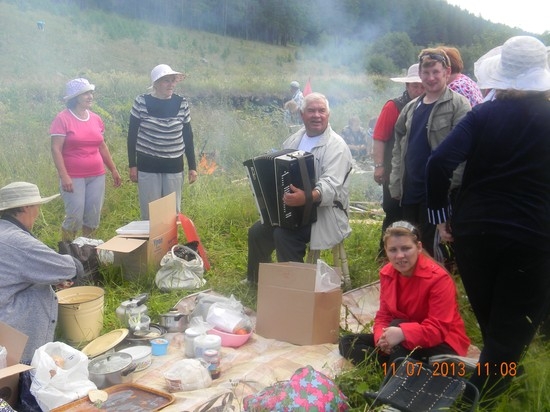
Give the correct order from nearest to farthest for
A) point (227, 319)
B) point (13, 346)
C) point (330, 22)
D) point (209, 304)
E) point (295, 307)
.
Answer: point (13, 346) → point (295, 307) → point (227, 319) → point (209, 304) → point (330, 22)

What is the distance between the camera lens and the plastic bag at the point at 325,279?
3.57m

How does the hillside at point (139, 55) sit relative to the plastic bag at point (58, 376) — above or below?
above

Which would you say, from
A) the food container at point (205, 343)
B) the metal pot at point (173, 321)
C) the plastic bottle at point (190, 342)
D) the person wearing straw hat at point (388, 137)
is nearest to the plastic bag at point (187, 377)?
the food container at point (205, 343)

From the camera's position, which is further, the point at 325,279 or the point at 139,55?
the point at 139,55

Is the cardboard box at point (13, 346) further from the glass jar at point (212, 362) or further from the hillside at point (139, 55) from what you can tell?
→ the hillside at point (139, 55)

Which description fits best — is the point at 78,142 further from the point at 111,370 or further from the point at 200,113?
the point at 200,113

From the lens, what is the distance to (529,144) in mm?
2344

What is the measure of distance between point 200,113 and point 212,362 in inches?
353

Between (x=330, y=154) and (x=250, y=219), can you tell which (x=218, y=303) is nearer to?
(x=330, y=154)

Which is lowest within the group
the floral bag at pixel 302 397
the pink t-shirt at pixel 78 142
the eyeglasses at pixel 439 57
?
the floral bag at pixel 302 397

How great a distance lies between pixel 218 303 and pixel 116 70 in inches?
584

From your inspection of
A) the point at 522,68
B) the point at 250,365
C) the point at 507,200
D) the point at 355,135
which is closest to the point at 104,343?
the point at 250,365

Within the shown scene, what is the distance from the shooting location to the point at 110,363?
10.1 ft

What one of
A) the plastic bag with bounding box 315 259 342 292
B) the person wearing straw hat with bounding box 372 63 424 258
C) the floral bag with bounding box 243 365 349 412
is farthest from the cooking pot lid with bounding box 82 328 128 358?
the person wearing straw hat with bounding box 372 63 424 258
